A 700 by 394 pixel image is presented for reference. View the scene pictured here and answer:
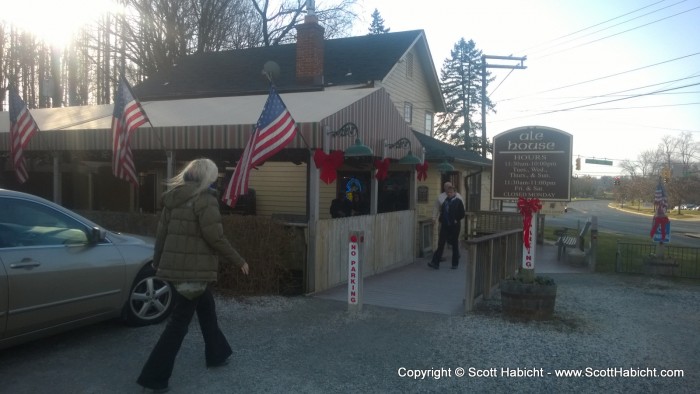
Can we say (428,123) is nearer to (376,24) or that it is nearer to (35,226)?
(35,226)

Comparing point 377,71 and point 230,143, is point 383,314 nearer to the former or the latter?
point 230,143

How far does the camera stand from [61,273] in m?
4.93

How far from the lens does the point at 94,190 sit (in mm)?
15945

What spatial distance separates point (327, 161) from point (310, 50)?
737cm

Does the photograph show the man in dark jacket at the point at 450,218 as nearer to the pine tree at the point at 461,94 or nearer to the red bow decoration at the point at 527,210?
the red bow decoration at the point at 527,210

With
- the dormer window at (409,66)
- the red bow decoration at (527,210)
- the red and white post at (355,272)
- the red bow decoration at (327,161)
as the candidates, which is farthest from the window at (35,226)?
the dormer window at (409,66)

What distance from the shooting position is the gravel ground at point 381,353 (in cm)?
464

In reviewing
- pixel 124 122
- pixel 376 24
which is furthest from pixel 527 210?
pixel 376 24

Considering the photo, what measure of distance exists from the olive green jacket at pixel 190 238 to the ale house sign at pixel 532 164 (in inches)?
178

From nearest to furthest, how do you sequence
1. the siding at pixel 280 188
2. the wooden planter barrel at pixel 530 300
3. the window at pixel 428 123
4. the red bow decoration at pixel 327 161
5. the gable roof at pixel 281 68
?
the wooden planter barrel at pixel 530 300
the red bow decoration at pixel 327 161
the siding at pixel 280 188
the gable roof at pixel 281 68
the window at pixel 428 123

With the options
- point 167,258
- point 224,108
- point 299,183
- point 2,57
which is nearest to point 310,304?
point 167,258

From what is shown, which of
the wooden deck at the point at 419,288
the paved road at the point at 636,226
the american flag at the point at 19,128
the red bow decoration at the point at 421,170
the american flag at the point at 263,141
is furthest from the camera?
the paved road at the point at 636,226

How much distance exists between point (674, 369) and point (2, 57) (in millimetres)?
30989

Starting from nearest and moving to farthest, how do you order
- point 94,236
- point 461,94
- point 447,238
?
point 94,236
point 447,238
point 461,94
